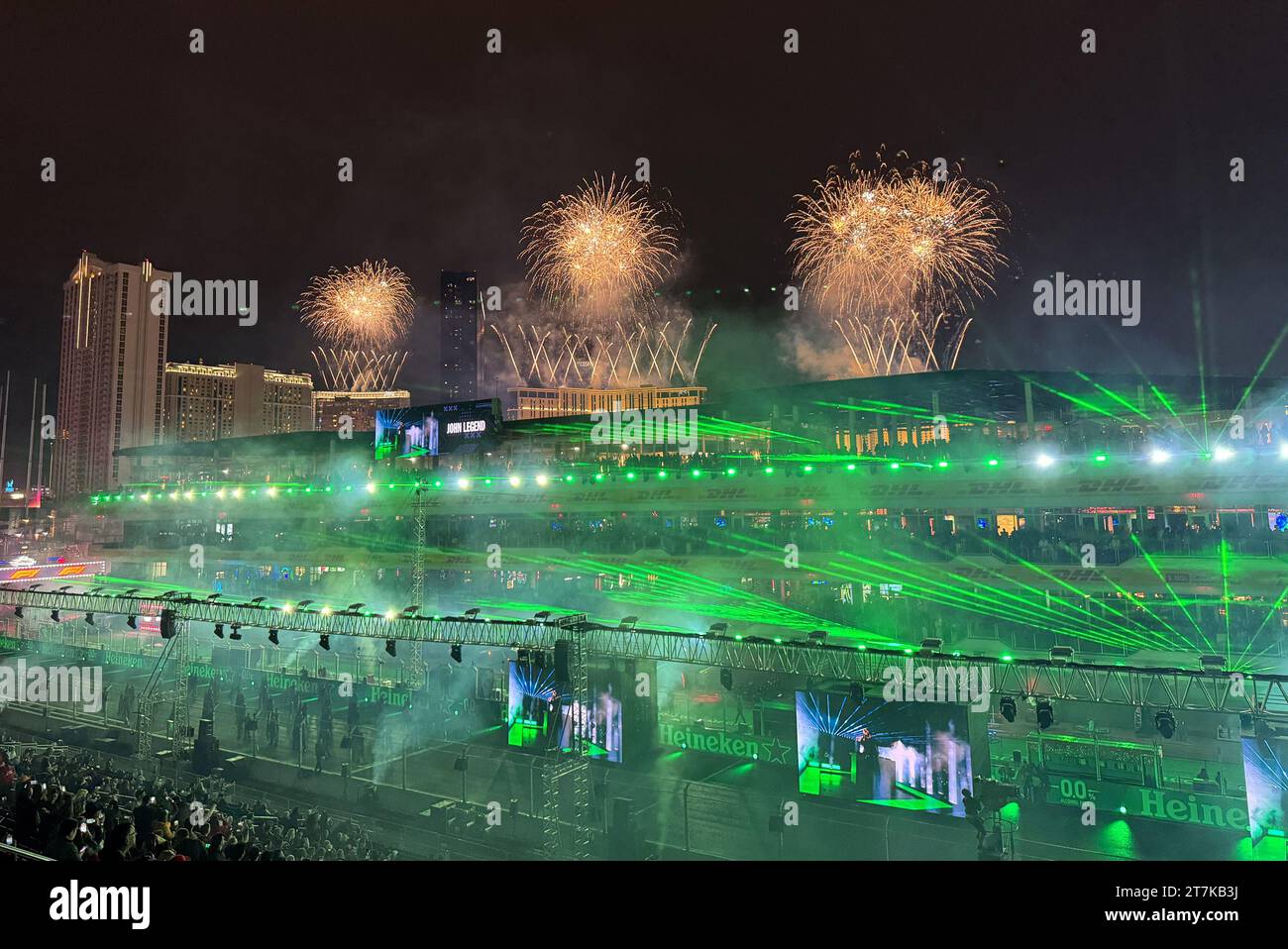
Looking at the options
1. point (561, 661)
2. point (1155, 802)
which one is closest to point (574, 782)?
point (561, 661)

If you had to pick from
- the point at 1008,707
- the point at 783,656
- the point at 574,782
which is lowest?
the point at 574,782

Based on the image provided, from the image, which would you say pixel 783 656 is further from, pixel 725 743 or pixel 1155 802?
pixel 1155 802

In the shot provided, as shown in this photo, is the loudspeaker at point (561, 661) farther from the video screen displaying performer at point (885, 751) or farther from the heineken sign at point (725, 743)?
the video screen displaying performer at point (885, 751)

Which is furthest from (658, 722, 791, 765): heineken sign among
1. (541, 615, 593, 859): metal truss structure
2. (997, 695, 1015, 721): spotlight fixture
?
(997, 695, 1015, 721): spotlight fixture

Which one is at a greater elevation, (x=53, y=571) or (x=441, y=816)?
(x=53, y=571)

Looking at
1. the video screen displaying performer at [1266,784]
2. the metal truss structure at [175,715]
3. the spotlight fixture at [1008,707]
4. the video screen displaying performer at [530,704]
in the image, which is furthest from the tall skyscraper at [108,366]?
the video screen displaying performer at [1266,784]

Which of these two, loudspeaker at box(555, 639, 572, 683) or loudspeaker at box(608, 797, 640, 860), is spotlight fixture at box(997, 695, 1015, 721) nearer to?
loudspeaker at box(608, 797, 640, 860)
